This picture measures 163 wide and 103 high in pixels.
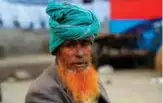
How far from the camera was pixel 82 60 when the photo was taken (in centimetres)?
243

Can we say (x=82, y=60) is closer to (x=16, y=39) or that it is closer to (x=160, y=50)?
(x=160, y=50)

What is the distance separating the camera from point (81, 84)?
8.35ft

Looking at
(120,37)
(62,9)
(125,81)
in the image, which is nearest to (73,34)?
(62,9)

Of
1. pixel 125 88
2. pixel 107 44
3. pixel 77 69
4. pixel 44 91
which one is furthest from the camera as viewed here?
pixel 107 44

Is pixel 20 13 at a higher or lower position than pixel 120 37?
higher

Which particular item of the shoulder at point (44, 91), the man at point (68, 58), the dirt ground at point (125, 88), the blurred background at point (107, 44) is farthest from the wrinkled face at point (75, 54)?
the blurred background at point (107, 44)

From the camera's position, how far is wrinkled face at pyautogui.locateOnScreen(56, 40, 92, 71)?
7.94ft

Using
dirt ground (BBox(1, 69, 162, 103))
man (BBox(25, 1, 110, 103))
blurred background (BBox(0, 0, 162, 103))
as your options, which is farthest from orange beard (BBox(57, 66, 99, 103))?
blurred background (BBox(0, 0, 162, 103))

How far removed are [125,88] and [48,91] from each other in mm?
7170

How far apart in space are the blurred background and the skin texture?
6662mm

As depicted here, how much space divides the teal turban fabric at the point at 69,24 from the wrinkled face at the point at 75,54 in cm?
4

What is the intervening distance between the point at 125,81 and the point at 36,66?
84.3 inches

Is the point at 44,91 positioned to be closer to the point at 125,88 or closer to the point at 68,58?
the point at 68,58

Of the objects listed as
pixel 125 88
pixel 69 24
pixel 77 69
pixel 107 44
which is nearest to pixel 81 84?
pixel 77 69
